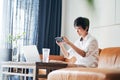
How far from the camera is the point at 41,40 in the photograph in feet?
13.4

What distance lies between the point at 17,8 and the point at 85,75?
251 centimetres

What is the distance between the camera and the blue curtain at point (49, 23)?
4102 millimetres

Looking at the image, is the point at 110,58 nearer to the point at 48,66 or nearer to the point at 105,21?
the point at 48,66

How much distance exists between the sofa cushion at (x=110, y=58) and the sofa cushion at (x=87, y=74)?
0.63 m

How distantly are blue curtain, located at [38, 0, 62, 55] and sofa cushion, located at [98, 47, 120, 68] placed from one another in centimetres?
168

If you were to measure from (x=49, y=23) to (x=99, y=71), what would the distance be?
8.67 feet

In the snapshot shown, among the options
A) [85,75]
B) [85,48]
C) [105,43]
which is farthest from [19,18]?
[85,75]

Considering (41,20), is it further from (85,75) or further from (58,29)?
(85,75)

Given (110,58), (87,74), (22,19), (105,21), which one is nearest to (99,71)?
(87,74)

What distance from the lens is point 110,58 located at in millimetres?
2441

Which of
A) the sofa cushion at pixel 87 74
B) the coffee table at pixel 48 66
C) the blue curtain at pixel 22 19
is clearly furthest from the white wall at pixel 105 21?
the sofa cushion at pixel 87 74

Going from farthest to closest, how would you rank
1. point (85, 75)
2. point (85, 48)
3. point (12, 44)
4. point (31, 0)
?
point (31, 0), point (12, 44), point (85, 48), point (85, 75)

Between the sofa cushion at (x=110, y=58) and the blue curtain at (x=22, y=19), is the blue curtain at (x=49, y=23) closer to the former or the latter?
the blue curtain at (x=22, y=19)

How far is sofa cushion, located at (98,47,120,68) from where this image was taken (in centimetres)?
234
